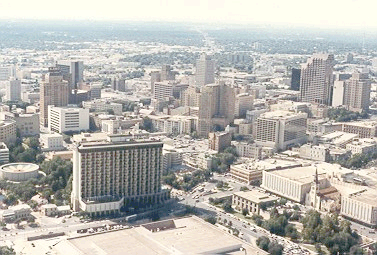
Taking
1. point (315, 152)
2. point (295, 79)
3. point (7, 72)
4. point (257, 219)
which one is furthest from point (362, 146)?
point (7, 72)

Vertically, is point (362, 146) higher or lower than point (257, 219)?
higher

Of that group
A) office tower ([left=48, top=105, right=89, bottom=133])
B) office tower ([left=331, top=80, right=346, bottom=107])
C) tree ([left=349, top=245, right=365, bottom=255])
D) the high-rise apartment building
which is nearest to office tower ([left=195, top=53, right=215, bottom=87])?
office tower ([left=331, top=80, right=346, bottom=107])

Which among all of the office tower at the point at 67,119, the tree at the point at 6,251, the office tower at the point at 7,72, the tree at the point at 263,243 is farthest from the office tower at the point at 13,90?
the tree at the point at 263,243

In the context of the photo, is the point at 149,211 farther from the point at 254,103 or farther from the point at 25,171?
the point at 254,103

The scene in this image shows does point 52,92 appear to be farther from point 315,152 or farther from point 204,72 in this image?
point 204,72

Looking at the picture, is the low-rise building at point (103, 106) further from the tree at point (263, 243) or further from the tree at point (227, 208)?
the tree at point (263, 243)

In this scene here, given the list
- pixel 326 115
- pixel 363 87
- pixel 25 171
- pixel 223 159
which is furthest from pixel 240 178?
pixel 363 87
